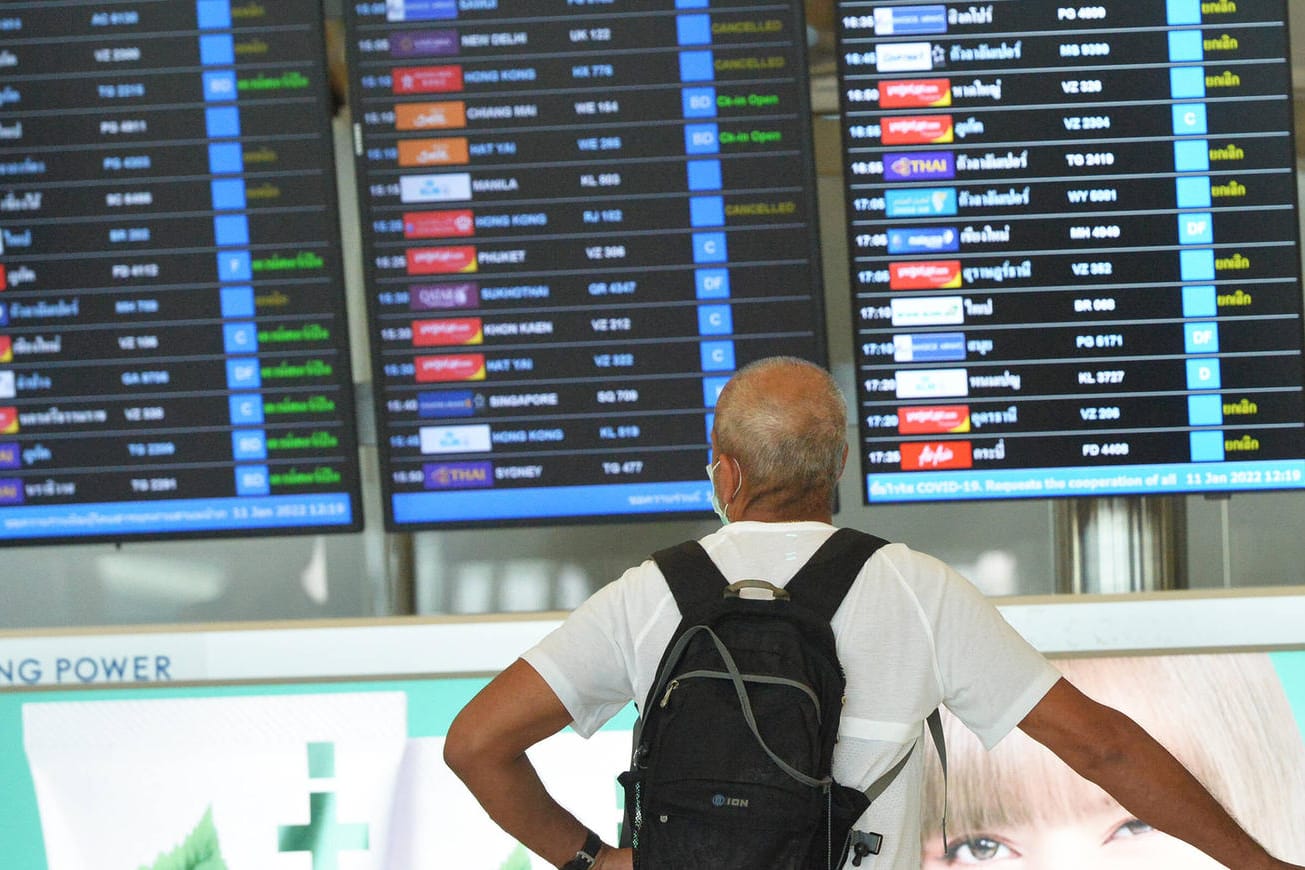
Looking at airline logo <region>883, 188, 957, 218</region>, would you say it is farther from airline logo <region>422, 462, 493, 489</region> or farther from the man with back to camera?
the man with back to camera

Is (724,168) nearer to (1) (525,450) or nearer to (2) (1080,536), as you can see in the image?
(1) (525,450)

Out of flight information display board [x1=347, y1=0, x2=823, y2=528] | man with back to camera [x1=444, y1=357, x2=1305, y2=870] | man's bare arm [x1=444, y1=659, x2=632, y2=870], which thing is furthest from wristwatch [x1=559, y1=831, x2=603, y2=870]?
flight information display board [x1=347, y1=0, x2=823, y2=528]

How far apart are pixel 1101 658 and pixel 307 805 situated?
1580 millimetres

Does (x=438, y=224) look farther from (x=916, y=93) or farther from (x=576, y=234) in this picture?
(x=916, y=93)

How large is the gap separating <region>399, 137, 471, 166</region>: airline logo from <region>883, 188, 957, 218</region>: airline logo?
84 cm

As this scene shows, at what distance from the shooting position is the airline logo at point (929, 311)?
276 centimetres

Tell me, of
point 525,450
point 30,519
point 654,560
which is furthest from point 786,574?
point 30,519

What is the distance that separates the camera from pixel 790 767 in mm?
1532

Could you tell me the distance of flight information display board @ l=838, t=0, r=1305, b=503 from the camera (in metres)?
2.72

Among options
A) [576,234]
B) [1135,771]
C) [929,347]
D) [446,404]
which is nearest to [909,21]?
[929,347]

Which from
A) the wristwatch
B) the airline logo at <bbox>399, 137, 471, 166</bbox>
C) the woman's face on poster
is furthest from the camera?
the airline logo at <bbox>399, 137, 471, 166</bbox>

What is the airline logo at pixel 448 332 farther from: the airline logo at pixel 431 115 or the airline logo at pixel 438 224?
the airline logo at pixel 431 115

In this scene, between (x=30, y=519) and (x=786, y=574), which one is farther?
(x=30, y=519)

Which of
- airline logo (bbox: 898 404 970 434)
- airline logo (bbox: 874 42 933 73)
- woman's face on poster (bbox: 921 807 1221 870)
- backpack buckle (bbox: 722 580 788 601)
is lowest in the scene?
woman's face on poster (bbox: 921 807 1221 870)
